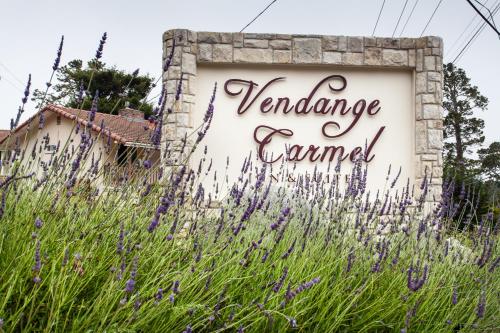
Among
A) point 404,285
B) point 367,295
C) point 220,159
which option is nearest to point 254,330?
point 367,295

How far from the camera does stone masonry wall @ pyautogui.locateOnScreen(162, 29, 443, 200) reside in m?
8.45

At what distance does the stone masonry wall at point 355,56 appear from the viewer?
845cm

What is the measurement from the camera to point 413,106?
8656 mm

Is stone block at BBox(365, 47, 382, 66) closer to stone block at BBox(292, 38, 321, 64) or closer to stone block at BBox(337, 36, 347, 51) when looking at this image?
stone block at BBox(337, 36, 347, 51)

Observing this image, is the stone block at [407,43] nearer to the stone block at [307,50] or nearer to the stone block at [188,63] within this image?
the stone block at [307,50]

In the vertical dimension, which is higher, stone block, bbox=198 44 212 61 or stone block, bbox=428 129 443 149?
stone block, bbox=198 44 212 61

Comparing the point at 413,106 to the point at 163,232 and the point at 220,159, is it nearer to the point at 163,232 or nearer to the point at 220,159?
the point at 220,159

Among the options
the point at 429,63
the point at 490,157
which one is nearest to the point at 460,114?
A: the point at 490,157

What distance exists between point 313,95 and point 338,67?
652 mm

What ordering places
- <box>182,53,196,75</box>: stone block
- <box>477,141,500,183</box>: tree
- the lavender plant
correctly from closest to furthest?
the lavender plant
<box>182,53,196,75</box>: stone block
<box>477,141,500,183</box>: tree

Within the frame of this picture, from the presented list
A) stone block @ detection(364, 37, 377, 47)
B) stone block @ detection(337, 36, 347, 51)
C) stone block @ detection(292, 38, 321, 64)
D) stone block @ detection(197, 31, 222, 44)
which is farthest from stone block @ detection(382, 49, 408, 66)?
stone block @ detection(197, 31, 222, 44)

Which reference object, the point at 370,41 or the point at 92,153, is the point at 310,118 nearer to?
the point at 370,41

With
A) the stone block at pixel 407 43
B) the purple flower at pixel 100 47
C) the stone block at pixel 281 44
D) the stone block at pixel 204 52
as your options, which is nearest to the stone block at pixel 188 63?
the stone block at pixel 204 52

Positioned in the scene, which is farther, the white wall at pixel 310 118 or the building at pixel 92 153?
the white wall at pixel 310 118
